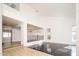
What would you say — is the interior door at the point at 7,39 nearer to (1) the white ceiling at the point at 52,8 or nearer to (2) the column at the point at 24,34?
(2) the column at the point at 24,34

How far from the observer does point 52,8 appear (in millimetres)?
1879

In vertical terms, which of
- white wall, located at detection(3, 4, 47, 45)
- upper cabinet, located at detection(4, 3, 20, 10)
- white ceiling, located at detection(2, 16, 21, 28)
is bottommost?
white ceiling, located at detection(2, 16, 21, 28)

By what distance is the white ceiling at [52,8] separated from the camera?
1862mm

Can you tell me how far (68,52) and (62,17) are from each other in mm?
559

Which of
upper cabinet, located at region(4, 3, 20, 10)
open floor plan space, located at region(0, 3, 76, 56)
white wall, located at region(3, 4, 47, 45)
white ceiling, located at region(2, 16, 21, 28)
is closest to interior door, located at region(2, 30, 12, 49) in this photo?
open floor plan space, located at region(0, 3, 76, 56)

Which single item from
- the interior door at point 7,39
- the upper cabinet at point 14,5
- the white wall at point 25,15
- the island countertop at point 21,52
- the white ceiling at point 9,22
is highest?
the upper cabinet at point 14,5

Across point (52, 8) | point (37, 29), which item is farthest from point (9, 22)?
point (52, 8)

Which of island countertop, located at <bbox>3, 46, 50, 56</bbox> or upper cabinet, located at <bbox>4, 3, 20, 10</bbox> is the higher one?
upper cabinet, located at <bbox>4, 3, 20, 10</bbox>

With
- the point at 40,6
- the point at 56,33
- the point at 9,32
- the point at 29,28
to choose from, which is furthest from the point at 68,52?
the point at 9,32

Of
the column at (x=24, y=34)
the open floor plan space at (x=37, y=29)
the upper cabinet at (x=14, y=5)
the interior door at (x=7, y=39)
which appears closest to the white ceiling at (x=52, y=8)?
the open floor plan space at (x=37, y=29)

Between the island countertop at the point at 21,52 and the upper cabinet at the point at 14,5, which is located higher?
the upper cabinet at the point at 14,5

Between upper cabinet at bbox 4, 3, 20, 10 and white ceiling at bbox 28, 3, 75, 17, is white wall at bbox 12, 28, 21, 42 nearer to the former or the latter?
upper cabinet at bbox 4, 3, 20, 10

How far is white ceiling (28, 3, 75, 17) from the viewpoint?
186 centimetres

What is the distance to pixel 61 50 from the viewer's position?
72.7 inches
